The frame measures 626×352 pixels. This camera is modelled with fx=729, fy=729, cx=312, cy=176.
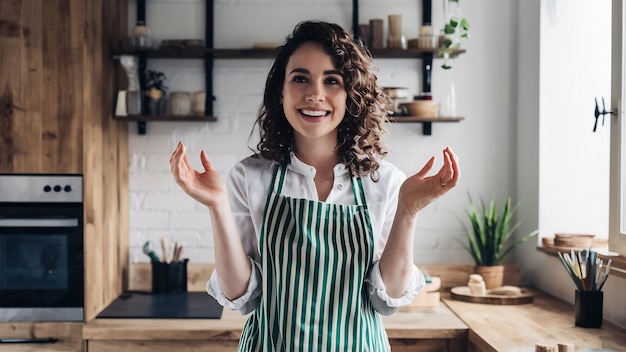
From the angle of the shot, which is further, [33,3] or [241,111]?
[241,111]

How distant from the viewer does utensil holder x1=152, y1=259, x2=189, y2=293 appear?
10.1 ft

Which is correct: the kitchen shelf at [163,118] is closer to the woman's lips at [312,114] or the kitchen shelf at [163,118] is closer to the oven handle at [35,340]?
the oven handle at [35,340]

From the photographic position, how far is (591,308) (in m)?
2.36

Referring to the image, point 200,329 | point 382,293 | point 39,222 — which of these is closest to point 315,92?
point 382,293

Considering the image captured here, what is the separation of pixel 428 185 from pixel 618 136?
43.6 inches

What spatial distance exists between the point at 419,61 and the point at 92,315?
1.73 m

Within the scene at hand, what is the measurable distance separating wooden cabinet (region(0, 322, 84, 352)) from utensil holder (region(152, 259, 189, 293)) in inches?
19.4

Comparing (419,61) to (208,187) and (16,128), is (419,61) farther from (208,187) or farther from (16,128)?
(208,187)

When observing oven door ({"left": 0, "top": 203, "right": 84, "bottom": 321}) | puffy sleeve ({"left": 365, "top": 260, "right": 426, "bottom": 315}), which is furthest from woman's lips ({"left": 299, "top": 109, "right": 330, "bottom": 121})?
oven door ({"left": 0, "top": 203, "right": 84, "bottom": 321})

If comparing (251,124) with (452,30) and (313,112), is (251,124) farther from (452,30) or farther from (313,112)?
(313,112)

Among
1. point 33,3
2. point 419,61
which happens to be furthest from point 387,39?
point 33,3

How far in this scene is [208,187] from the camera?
61.6 inches

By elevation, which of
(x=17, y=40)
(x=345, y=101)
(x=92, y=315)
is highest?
(x=17, y=40)

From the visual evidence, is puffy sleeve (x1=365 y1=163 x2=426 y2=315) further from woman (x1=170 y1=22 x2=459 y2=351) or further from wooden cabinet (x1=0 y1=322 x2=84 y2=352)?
wooden cabinet (x1=0 y1=322 x2=84 y2=352)
